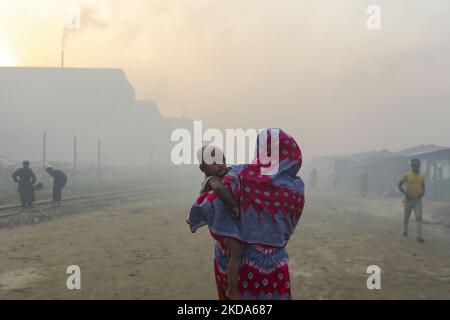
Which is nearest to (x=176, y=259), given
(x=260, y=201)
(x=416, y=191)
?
(x=260, y=201)

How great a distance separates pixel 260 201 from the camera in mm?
2182

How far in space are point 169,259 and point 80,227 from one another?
13.8 feet

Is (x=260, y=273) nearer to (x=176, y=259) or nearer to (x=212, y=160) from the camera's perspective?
(x=212, y=160)

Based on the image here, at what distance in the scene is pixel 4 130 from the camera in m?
60.7

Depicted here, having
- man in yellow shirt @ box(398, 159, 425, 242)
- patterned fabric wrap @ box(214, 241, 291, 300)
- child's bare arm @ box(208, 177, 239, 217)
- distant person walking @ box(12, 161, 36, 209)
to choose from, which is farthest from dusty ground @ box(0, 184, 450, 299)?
child's bare arm @ box(208, 177, 239, 217)

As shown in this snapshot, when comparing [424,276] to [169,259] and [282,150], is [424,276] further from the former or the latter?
[282,150]

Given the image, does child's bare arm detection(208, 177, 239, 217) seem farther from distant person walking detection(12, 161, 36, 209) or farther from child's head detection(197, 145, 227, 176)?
distant person walking detection(12, 161, 36, 209)

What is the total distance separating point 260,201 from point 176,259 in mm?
5190

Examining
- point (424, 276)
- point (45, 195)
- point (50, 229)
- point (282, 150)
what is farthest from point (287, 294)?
point (45, 195)

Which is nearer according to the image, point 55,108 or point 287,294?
point 287,294

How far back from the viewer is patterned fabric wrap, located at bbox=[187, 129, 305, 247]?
218 cm

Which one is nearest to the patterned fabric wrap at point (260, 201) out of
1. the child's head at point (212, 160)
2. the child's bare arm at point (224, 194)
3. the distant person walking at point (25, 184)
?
the child's bare arm at point (224, 194)

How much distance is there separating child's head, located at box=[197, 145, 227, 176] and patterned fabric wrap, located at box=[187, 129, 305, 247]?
149mm

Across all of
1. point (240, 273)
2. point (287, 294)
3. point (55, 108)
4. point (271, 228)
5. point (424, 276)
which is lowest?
point (424, 276)
